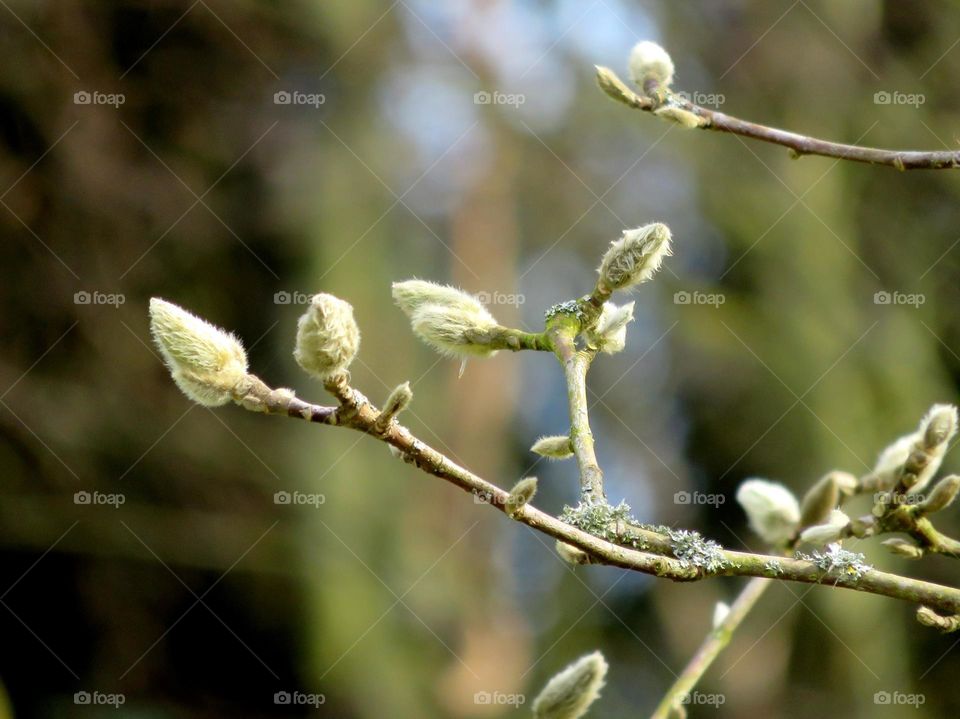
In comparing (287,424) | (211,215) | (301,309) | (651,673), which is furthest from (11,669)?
(651,673)

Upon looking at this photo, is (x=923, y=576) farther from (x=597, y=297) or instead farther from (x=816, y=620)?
(x=597, y=297)

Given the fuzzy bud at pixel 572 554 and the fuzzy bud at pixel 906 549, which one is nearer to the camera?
the fuzzy bud at pixel 572 554

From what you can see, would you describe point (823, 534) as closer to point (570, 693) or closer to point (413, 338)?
point (570, 693)

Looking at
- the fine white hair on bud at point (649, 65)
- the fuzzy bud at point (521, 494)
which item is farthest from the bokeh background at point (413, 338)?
the fuzzy bud at point (521, 494)

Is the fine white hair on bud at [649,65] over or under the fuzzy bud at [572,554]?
over

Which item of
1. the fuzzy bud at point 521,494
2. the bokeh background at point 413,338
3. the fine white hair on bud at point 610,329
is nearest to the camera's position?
the fuzzy bud at point 521,494

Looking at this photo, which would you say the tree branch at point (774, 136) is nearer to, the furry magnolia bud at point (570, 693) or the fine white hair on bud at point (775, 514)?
the fine white hair on bud at point (775, 514)
